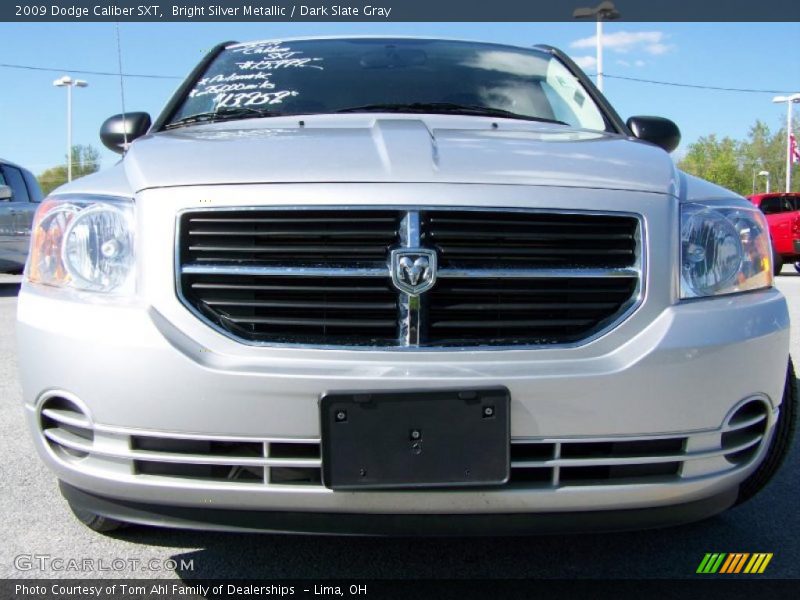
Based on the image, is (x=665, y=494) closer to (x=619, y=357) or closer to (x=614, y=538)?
(x=619, y=357)

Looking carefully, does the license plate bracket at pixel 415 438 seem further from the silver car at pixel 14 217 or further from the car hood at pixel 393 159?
the silver car at pixel 14 217

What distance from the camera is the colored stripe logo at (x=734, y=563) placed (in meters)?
2.31

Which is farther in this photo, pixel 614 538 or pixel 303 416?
pixel 614 538

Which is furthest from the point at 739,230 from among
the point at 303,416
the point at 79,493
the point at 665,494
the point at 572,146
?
the point at 79,493

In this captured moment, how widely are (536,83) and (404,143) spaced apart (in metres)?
1.50

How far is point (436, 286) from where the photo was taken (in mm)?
1843

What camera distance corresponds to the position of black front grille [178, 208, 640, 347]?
6.03ft

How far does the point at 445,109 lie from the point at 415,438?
162 centimetres

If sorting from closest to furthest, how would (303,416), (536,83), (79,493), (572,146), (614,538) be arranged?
(303,416) → (79,493) → (572,146) → (614,538) → (536,83)

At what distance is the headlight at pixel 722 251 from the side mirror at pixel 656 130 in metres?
0.94

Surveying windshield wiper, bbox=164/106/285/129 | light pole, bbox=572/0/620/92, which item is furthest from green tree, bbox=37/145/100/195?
windshield wiper, bbox=164/106/285/129

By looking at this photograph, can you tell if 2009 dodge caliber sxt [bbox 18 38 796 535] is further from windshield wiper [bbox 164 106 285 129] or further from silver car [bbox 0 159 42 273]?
silver car [bbox 0 159 42 273]
